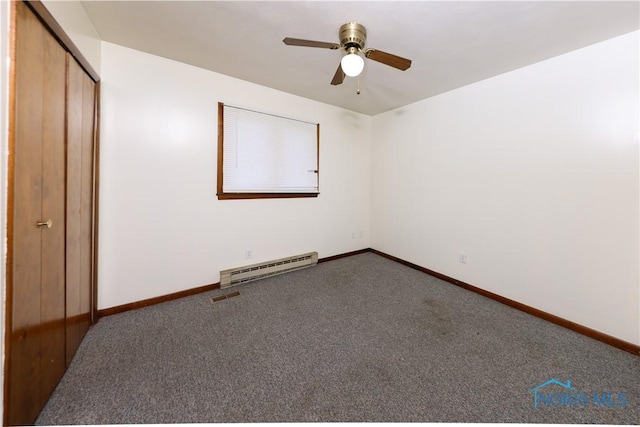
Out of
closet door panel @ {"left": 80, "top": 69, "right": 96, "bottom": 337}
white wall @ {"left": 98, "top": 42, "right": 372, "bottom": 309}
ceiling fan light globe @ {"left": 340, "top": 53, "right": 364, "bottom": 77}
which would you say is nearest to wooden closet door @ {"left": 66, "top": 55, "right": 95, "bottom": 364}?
closet door panel @ {"left": 80, "top": 69, "right": 96, "bottom": 337}

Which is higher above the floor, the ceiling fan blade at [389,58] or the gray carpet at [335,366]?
the ceiling fan blade at [389,58]

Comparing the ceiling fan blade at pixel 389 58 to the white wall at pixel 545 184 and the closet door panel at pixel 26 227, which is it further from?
the closet door panel at pixel 26 227

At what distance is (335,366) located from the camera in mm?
1661

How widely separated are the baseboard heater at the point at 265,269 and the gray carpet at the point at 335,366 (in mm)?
349

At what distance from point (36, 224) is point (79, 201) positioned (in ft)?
2.15

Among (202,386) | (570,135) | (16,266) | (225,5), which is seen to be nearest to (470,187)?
(570,135)

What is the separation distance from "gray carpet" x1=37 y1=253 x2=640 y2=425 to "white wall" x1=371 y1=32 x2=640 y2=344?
0.41 metres

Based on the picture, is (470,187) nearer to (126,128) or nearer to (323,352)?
(323,352)

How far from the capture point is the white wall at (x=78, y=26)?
1.39 m

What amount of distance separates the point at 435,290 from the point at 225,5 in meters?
3.42

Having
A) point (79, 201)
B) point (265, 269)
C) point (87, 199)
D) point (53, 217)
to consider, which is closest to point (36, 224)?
point (53, 217)

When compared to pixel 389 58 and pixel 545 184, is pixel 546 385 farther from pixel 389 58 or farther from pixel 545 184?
pixel 389 58
